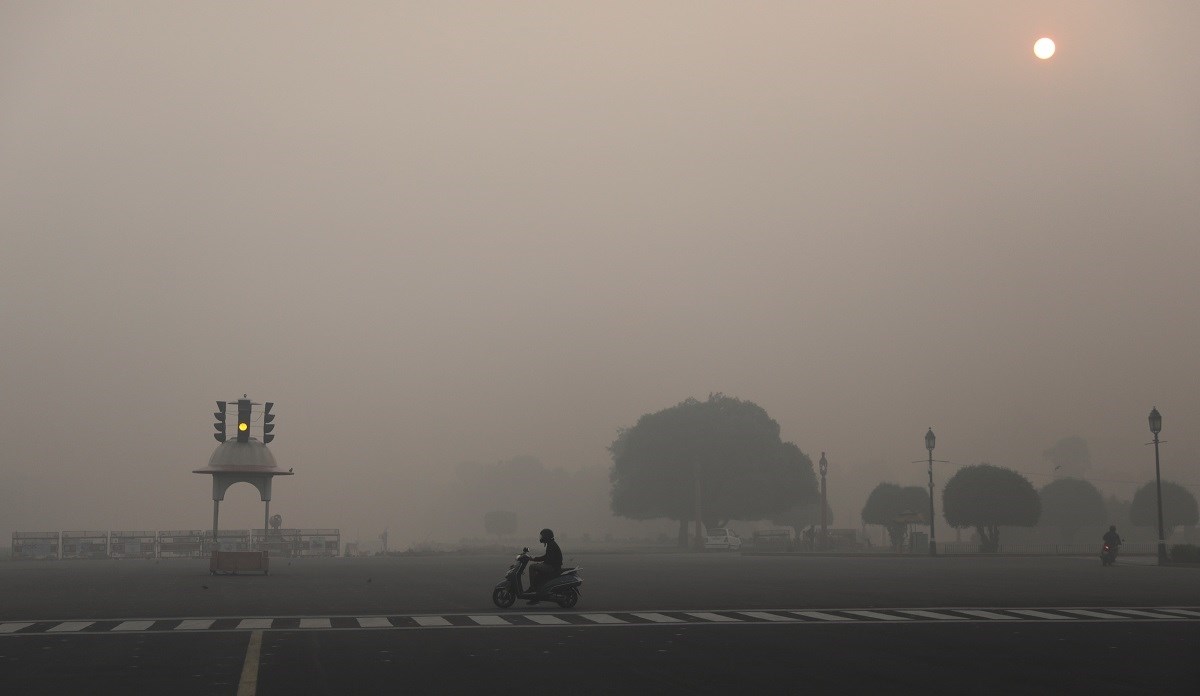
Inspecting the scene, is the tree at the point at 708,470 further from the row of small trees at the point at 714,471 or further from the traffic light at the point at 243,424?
the traffic light at the point at 243,424

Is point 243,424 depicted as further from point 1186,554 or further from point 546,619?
point 1186,554

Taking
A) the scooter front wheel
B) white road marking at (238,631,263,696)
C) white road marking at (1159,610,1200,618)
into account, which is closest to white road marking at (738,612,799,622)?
the scooter front wheel

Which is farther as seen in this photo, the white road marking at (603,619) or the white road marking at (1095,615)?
the white road marking at (1095,615)

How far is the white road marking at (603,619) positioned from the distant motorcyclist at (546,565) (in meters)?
2.16

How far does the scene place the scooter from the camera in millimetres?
24906

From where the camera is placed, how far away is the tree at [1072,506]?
13200 centimetres

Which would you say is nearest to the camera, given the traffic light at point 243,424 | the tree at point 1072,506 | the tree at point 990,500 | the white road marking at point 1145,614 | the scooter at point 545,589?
the white road marking at point 1145,614

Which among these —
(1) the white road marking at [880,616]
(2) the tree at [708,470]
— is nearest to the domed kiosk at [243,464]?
(1) the white road marking at [880,616]

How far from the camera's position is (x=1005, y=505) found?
9125 centimetres

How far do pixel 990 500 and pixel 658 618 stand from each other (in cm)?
7483

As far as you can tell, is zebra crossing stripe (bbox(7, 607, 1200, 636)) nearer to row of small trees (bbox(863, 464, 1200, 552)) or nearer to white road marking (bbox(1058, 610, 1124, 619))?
white road marking (bbox(1058, 610, 1124, 619))

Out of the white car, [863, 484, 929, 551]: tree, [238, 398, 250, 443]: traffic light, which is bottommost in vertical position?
the white car

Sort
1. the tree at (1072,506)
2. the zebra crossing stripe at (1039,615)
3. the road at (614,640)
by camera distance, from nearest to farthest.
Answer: the road at (614,640)
the zebra crossing stripe at (1039,615)
the tree at (1072,506)

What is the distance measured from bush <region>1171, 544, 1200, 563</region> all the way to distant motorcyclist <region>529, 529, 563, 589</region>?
38.4 metres
